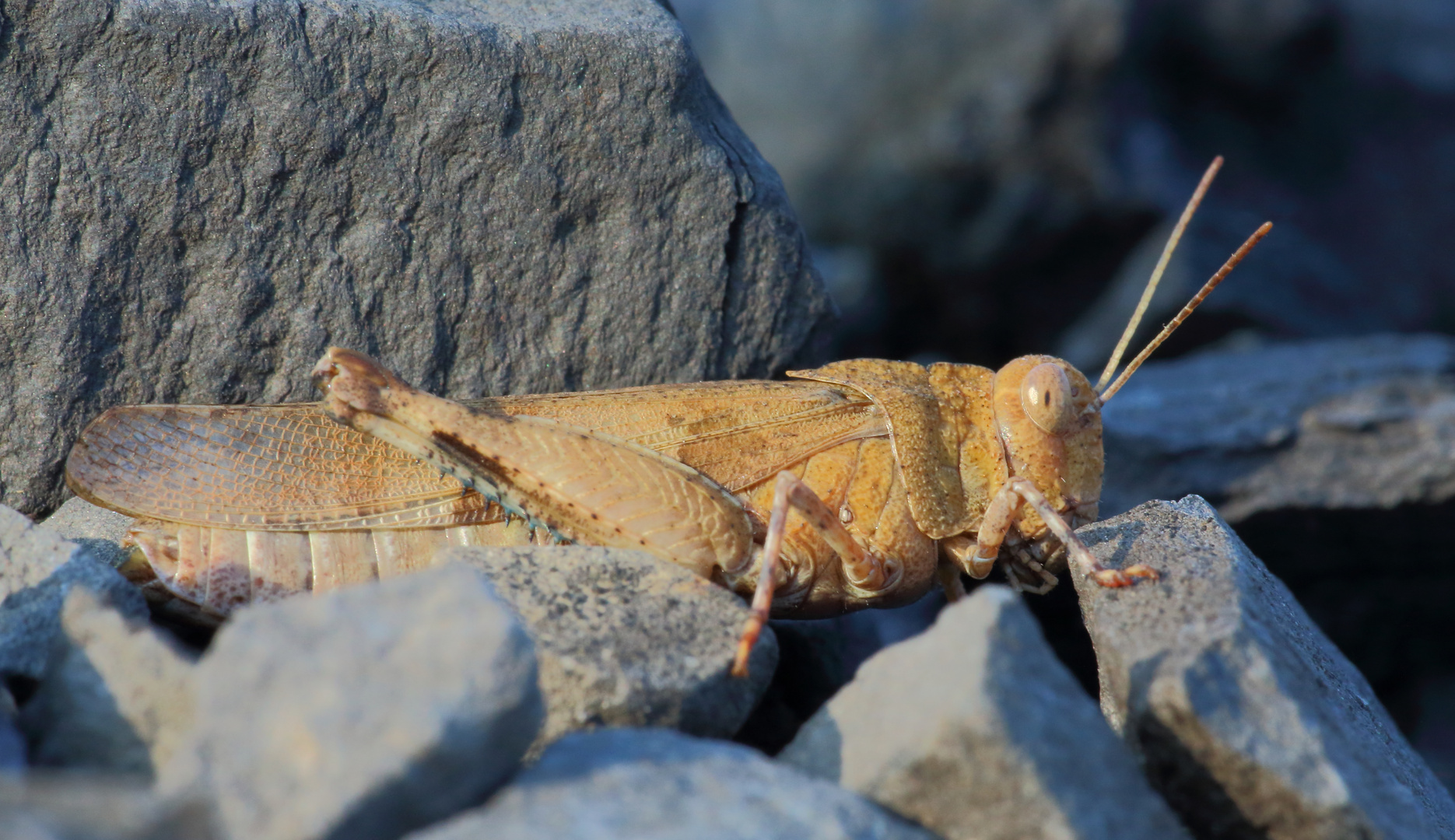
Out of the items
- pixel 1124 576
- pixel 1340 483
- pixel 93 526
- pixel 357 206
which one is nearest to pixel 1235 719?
pixel 1124 576

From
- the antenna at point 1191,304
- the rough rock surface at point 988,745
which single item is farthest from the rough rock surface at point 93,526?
the antenna at point 1191,304

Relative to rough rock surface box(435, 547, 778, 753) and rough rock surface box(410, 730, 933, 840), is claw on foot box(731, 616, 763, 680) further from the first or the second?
rough rock surface box(410, 730, 933, 840)

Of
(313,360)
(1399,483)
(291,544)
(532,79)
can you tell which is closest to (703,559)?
(291,544)

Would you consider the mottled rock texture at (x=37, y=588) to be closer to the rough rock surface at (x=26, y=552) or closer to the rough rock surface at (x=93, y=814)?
the rough rock surface at (x=26, y=552)

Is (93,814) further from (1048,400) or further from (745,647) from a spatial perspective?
(1048,400)

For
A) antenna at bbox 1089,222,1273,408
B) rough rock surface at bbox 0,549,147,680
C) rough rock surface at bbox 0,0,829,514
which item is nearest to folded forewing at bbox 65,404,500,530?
rough rock surface at bbox 0,0,829,514

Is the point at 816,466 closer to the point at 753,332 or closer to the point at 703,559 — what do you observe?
the point at 703,559
